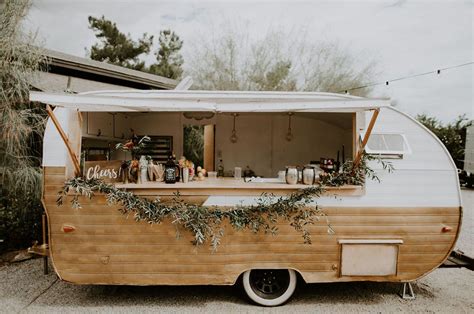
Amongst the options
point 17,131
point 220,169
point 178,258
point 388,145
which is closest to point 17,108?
point 17,131

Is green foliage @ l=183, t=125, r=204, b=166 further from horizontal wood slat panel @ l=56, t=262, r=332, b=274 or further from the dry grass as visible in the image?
horizontal wood slat panel @ l=56, t=262, r=332, b=274

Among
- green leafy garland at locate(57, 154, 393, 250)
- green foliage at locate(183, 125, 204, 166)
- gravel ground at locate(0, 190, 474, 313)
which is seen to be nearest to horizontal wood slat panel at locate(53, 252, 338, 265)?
green leafy garland at locate(57, 154, 393, 250)

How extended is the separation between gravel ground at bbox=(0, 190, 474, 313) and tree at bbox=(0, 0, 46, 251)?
1544 mm

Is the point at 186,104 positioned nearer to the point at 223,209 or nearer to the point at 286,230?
the point at 223,209

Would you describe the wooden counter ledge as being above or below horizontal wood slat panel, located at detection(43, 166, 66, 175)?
below

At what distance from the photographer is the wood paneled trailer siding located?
14.1ft

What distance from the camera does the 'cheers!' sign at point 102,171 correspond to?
4285 mm

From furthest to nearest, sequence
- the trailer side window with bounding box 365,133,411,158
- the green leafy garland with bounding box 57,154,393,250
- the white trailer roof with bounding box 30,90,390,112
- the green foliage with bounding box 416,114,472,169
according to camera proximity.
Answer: the green foliage with bounding box 416,114,472,169
the trailer side window with bounding box 365,133,411,158
the green leafy garland with bounding box 57,154,393,250
the white trailer roof with bounding box 30,90,390,112

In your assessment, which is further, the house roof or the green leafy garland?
the house roof

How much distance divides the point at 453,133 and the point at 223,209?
19623mm

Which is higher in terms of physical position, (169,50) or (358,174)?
(169,50)

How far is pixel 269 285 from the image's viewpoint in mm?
4602

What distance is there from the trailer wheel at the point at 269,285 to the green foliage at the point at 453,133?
17793 millimetres

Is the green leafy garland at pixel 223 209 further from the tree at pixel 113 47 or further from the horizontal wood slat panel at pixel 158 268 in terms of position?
the tree at pixel 113 47
